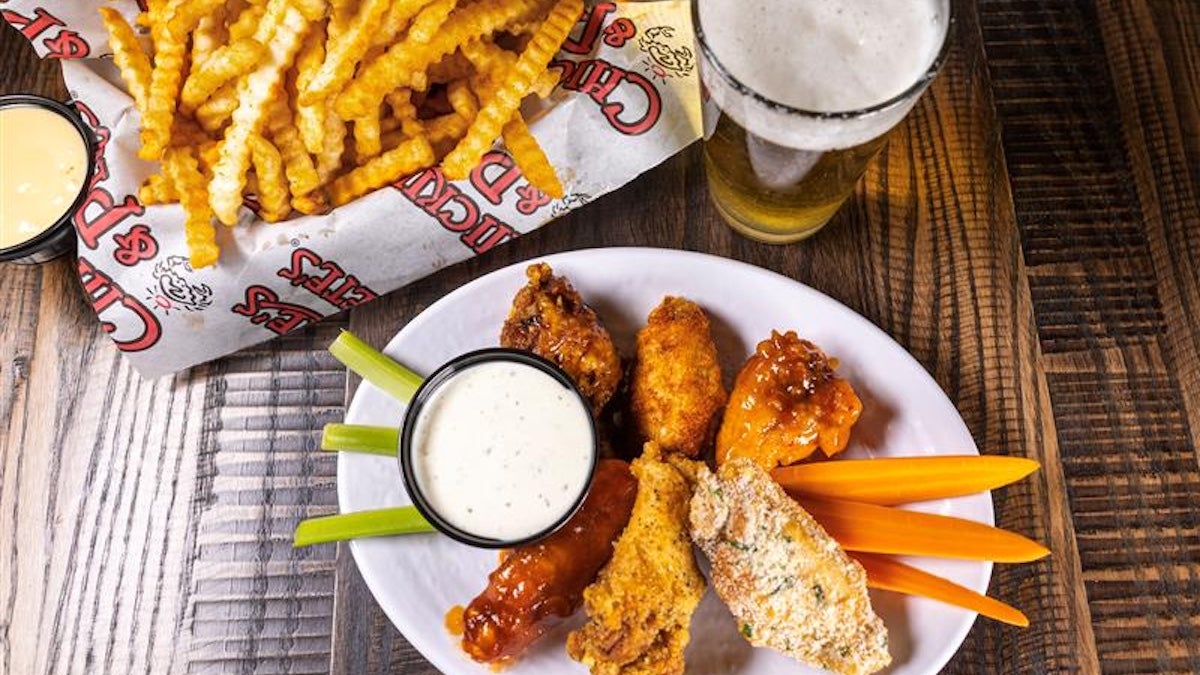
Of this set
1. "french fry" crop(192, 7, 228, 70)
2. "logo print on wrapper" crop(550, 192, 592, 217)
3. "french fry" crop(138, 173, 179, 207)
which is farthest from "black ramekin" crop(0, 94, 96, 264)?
"logo print on wrapper" crop(550, 192, 592, 217)

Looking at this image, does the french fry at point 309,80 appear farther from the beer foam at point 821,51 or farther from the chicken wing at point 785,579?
the chicken wing at point 785,579

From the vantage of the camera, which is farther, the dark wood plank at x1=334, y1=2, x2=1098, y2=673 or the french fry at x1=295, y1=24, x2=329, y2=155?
the dark wood plank at x1=334, y1=2, x2=1098, y2=673

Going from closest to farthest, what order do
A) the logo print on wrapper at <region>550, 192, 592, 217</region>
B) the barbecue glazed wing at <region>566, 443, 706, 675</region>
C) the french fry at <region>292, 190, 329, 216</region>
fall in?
the barbecue glazed wing at <region>566, 443, 706, 675</region> → the french fry at <region>292, 190, 329, 216</region> → the logo print on wrapper at <region>550, 192, 592, 217</region>

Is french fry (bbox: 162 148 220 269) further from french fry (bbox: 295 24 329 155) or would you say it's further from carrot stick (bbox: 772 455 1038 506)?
carrot stick (bbox: 772 455 1038 506)

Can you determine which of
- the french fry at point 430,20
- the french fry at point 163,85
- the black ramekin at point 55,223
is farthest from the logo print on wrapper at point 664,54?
the black ramekin at point 55,223

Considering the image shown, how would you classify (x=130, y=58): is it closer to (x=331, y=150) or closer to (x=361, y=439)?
(x=331, y=150)

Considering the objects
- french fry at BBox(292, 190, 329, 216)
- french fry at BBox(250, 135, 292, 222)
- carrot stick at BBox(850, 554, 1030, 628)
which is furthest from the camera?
french fry at BBox(292, 190, 329, 216)
